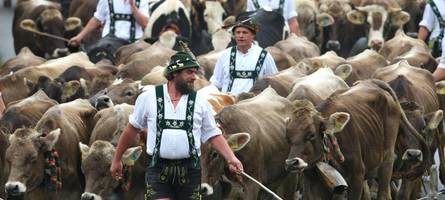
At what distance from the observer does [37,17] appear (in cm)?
2420

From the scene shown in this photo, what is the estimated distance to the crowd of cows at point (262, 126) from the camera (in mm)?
14023

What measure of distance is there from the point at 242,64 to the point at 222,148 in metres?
4.35

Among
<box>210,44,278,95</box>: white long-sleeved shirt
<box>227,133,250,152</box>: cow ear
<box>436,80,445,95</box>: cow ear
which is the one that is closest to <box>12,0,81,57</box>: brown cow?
<box>210,44,278,95</box>: white long-sleeved shirt

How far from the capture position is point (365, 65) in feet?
62.7

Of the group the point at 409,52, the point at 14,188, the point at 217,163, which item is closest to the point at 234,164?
the point at 217,163

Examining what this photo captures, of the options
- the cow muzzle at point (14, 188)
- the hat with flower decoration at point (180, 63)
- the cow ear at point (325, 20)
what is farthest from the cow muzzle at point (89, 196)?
the cow ear at point (325, 20)

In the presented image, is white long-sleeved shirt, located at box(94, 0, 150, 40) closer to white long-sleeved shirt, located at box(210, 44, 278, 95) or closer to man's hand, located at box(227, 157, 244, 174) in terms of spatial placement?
white long-sleeved shirt, located at box(210, 44, 278, 95)

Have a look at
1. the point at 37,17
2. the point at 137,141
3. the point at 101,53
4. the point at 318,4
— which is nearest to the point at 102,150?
the point at 137,141

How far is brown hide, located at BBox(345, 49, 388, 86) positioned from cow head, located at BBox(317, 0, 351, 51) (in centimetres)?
424

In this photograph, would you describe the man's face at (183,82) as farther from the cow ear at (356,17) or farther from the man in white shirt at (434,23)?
the cow ear at (356,17)

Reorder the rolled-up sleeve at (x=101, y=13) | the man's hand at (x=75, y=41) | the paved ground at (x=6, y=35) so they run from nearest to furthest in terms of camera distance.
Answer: the man's hand at (x=75, y=41) < the rolled-up sleeve at (x=101, y=13) < the paved ground at (x=6, y=35)

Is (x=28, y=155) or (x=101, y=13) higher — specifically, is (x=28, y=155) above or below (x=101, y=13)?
above

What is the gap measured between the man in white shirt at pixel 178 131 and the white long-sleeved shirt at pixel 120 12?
26.9 ft

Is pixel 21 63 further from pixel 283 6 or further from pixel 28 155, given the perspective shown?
pixel 28 155
